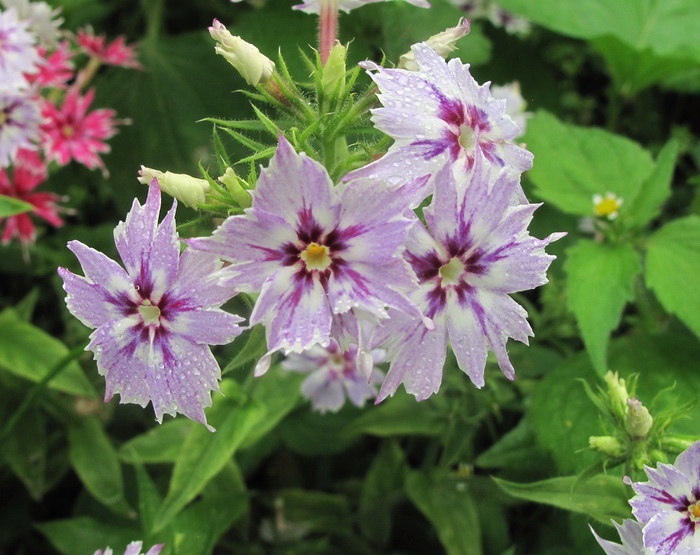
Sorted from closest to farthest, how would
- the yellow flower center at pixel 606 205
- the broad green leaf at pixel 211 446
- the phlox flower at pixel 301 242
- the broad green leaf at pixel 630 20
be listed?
the phlox flower at pixel 301 242
the broad green leaf at pixel 211 446
the yellow flower center at pixel 606 205
the broad green leaf at pixel 630 20

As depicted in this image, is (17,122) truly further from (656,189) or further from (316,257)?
(656,189)

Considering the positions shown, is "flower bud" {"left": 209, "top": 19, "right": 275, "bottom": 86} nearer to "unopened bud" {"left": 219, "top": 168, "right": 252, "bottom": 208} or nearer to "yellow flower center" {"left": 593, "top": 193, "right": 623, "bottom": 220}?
"unopened bud" {"left": 219, "top": 168, "right": 252, "bottom": 208}

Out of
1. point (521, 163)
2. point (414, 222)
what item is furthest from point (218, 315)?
point (521, 163)

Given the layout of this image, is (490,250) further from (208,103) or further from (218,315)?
(208,103)

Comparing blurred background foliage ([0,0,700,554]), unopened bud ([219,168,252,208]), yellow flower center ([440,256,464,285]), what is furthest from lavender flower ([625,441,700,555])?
unopened bud ([219,168,252,208])

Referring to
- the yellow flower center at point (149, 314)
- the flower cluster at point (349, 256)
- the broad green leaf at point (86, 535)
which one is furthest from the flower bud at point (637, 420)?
the broad green leaf at point (86, 535)

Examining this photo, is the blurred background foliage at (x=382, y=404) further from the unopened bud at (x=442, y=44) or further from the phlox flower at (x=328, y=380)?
the unopened bud at (x=442, y=44)
